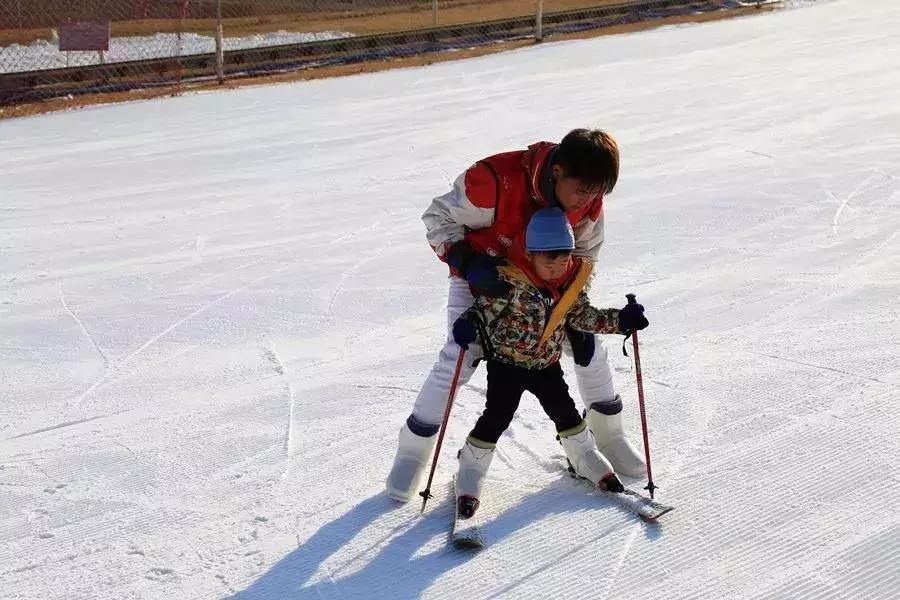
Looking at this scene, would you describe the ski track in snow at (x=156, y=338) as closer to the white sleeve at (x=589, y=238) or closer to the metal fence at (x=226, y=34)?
the white sleeve at (x=589, y=238)

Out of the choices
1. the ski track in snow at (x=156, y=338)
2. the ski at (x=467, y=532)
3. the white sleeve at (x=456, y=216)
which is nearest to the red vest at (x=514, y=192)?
the white sleeve at (x=456, y=216)

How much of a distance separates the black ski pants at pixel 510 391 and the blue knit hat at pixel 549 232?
48cm

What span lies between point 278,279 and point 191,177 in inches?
107

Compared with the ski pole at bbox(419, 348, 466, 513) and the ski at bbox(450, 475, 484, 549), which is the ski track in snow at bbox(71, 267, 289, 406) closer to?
the ski pole at bbox(419, 348, 466, 513)

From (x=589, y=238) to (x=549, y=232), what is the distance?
1.02ft

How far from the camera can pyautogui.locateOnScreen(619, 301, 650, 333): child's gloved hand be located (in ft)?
12.4

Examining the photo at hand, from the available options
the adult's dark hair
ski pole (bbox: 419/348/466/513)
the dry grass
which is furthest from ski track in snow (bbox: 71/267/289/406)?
the dry grass

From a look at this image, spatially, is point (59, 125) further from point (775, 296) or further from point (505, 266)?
point (505, 266)

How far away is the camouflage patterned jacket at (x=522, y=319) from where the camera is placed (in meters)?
3.78

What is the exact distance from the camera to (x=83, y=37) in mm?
13852

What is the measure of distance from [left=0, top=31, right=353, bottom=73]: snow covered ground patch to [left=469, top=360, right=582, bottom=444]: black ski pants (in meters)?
11.1

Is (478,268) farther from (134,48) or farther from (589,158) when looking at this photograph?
(134,48)

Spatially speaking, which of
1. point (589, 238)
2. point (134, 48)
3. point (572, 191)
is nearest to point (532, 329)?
point (589, 238)

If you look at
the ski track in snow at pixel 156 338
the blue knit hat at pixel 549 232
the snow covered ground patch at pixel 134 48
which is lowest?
the ski track in snow at pixel 156 338
